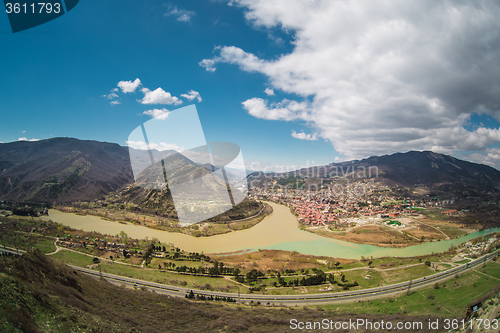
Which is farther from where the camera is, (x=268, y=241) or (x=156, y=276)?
(x=268, y=241)

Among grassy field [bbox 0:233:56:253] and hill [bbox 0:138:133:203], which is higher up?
hill [bbox 0:138:133:203]

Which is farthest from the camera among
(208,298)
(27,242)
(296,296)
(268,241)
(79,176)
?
(79,176)

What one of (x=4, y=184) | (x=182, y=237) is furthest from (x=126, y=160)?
(x=182, y=237)

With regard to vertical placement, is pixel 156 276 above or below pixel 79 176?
below

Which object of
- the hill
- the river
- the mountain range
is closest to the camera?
the river

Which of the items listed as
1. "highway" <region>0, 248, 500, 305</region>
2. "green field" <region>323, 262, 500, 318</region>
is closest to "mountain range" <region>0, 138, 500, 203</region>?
"highway" <region>0, 248, 500, 305</region>

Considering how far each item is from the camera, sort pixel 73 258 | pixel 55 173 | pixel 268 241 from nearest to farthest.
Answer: pixel 73 258 < pixel 268 241 < pixel 55 173

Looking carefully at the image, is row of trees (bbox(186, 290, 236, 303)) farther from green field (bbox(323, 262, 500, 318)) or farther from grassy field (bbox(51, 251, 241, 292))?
green field (bbox(323, 262, 500, 318))

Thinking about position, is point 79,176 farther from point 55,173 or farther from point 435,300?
point 435,300

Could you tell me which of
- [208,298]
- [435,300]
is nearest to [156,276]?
[208,298]
